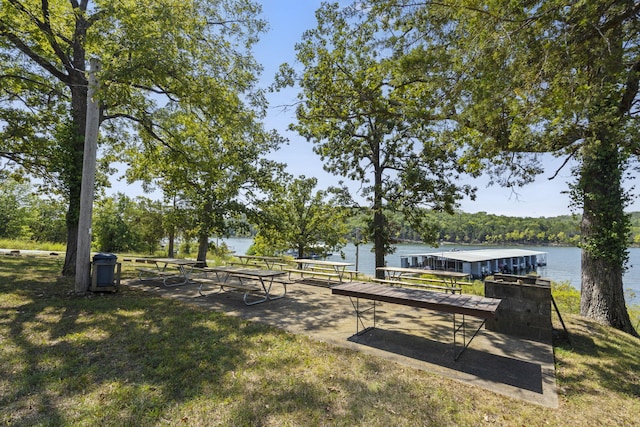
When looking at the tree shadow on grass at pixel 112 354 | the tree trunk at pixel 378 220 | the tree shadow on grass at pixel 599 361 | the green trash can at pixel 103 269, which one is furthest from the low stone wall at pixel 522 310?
the green trash can at pixel 103 269

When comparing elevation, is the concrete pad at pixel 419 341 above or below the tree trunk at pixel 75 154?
below

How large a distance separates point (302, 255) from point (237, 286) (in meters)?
11.6

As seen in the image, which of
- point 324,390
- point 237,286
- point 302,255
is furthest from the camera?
point 302,255

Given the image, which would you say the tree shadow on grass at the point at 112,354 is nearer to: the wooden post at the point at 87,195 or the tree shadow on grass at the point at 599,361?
the wooden post at the point at 87,195

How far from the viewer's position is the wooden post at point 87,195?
19.6 ft

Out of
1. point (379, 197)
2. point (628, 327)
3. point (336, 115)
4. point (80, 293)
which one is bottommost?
point (628, 327)

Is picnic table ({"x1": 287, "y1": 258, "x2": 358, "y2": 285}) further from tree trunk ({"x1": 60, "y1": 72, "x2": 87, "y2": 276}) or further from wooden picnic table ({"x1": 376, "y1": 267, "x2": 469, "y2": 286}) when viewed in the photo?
tree trunk ({"x1": 60, "y1": 72, "x2": 87, "y2": 276})

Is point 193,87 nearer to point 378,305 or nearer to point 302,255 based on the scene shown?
point 378,305

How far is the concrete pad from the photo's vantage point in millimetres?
3240

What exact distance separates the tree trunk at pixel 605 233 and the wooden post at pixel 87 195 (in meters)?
9.53

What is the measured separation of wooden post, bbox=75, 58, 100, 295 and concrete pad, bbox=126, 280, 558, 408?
1.60m

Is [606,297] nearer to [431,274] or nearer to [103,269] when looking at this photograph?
[431,274]

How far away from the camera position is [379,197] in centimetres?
1072

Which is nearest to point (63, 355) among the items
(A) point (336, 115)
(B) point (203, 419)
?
(B) point (203, 419)
